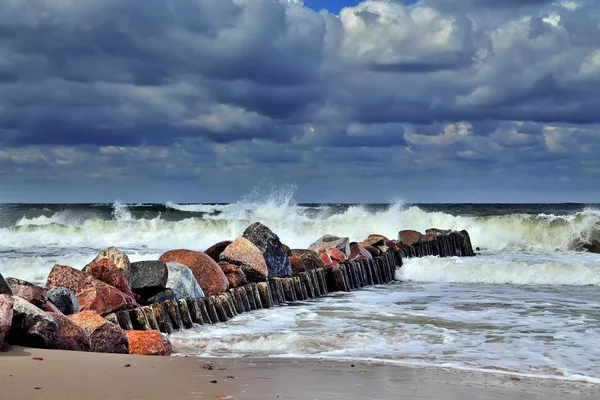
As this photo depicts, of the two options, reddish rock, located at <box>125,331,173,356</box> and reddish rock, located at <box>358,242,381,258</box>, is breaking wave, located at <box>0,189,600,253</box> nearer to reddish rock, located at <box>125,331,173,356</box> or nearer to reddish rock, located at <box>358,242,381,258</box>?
reddish rock, located at <box>358,242,381,258</box>

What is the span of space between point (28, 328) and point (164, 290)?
118 inches

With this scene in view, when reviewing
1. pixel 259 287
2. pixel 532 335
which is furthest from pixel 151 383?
pixel 259 287

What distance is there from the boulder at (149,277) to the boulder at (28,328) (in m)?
2.72

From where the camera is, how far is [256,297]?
421 inches

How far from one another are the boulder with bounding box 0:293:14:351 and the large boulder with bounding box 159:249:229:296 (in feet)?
13.4

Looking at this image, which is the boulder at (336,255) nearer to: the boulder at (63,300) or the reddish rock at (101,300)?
the reddish rock at (101,300)

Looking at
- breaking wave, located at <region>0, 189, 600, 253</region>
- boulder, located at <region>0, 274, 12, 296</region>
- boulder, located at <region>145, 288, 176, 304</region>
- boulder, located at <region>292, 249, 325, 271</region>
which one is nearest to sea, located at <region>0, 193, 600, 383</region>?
boulder, located at <region>145, 288, 176, 304</region>

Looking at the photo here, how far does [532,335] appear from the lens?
8.70m

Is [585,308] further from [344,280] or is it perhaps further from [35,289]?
[35,289]

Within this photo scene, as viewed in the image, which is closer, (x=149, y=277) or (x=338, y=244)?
(x=149, y=277)

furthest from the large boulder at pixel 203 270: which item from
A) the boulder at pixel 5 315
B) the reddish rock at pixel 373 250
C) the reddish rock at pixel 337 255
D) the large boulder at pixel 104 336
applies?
the reddish rock at pixel 373 250

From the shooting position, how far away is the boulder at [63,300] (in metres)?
7.04

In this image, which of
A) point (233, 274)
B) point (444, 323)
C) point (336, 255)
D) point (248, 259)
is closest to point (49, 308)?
point (233, 274)

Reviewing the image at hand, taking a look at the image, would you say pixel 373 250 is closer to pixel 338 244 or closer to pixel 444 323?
pixel 338 244
